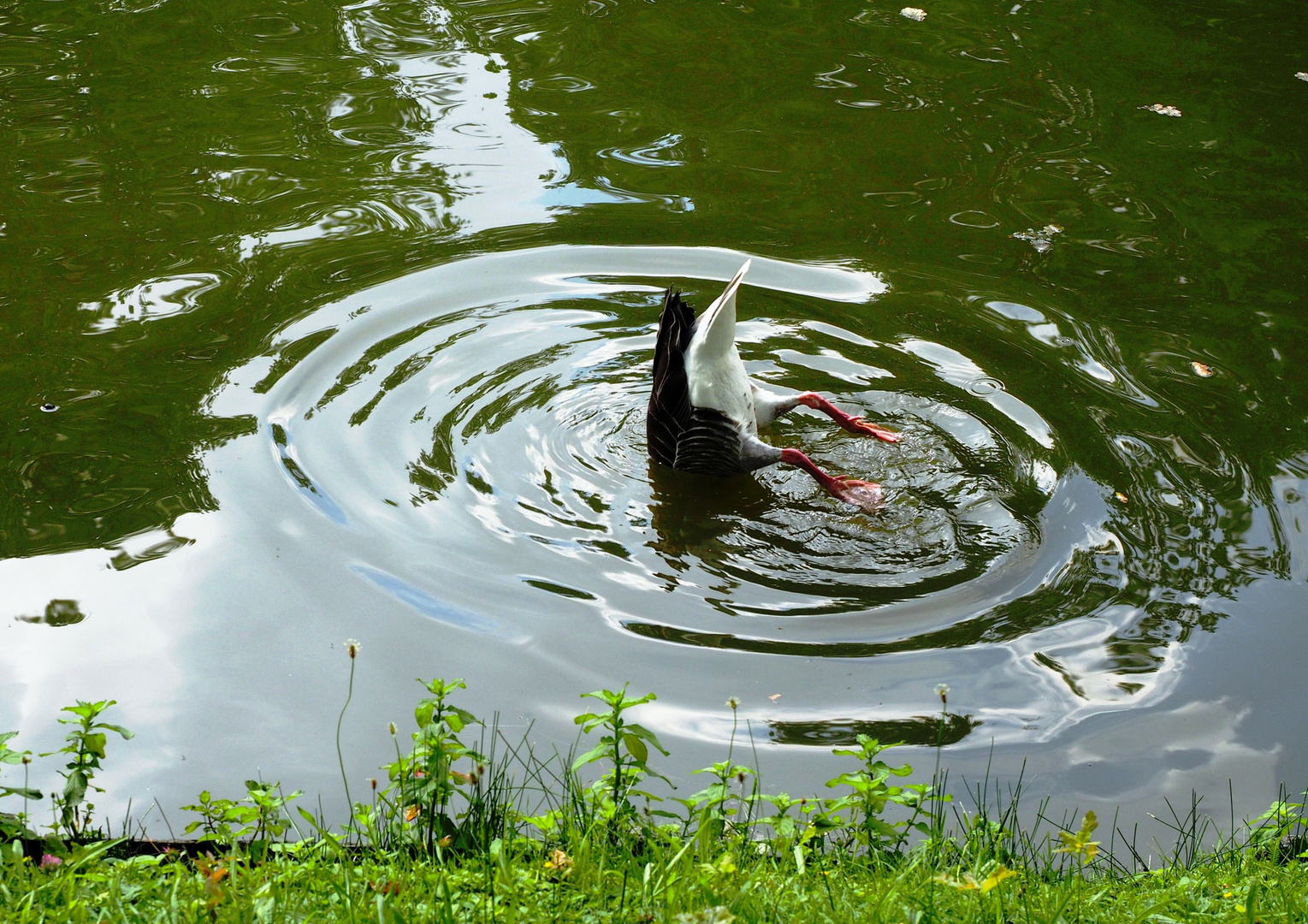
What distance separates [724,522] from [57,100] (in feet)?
19.2

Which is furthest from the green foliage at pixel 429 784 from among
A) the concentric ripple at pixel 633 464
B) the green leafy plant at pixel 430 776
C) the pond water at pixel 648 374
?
the concentric ripple at pixel 633 464

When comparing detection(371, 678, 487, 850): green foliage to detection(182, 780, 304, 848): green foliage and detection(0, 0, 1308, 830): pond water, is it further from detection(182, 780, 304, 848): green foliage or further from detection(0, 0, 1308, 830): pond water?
detection(0, 0, 1308, 830): pond water

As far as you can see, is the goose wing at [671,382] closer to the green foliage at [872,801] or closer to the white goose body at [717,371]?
the white goose body at [717,371]

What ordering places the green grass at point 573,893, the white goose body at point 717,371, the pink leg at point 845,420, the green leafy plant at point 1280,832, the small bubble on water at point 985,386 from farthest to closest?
the small bubble on water at point 985,386 < the pink leg at point 845,420 < the white goose body at point 717,371 < the green leafy plant at point 1280,832 < the green grass at point 573,893

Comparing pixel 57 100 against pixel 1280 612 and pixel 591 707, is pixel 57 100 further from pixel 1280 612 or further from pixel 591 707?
pixel 1280 612

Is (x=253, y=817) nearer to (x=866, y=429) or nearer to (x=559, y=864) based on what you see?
(x=559, y=864)

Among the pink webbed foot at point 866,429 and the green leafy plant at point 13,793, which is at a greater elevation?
the pink webbed foot at point 866,429

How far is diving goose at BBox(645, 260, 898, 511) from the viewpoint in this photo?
15.7 feet

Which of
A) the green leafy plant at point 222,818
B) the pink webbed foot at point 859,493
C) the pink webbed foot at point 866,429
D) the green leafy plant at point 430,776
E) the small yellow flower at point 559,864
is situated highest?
the pink webbed foot at point 866,429

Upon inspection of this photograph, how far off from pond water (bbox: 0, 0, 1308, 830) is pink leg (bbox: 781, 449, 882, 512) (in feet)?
0.32

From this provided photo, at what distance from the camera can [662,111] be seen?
26.0ft

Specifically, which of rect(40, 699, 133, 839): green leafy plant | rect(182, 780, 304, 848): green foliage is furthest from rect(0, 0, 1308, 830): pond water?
rect(182, 780, 304, 848): green foliage

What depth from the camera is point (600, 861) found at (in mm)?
2656

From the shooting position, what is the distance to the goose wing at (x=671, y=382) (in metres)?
4.83
